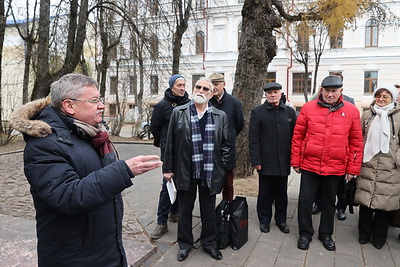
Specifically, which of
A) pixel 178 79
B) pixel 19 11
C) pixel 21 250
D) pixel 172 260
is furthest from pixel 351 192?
pixel 19 11

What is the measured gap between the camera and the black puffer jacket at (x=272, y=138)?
4207 millimetres

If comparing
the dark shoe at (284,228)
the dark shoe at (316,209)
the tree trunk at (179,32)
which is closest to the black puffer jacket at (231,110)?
the dark shoe at (284,228)

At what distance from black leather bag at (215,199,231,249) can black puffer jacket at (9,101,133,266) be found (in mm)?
1770

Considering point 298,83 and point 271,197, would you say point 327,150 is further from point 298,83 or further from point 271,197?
point 298,83

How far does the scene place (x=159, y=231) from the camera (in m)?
4.06

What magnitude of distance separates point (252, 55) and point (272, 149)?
287 centimetres

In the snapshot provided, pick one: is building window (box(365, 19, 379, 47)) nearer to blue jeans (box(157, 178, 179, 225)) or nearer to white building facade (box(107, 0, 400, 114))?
white building facade (box(107, 0, 400, 114))

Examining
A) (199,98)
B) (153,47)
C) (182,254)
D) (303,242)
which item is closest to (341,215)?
(303,242)

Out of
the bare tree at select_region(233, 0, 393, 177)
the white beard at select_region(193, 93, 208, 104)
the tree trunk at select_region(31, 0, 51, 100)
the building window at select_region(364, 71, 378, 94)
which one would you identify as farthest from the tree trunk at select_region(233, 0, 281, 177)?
the building window at select_region(364, 71, 378, 94)

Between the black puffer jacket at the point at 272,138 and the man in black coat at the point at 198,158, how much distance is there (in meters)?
0.81

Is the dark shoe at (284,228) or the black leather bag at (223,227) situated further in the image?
the dark shoe at (284,228)

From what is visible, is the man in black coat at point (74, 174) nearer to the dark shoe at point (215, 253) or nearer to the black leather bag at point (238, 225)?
the dark shoe at point (215, 253)

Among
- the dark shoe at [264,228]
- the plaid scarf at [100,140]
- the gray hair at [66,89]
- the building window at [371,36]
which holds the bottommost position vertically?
the dark shoe at [264,228]

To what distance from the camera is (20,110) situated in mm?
1919
